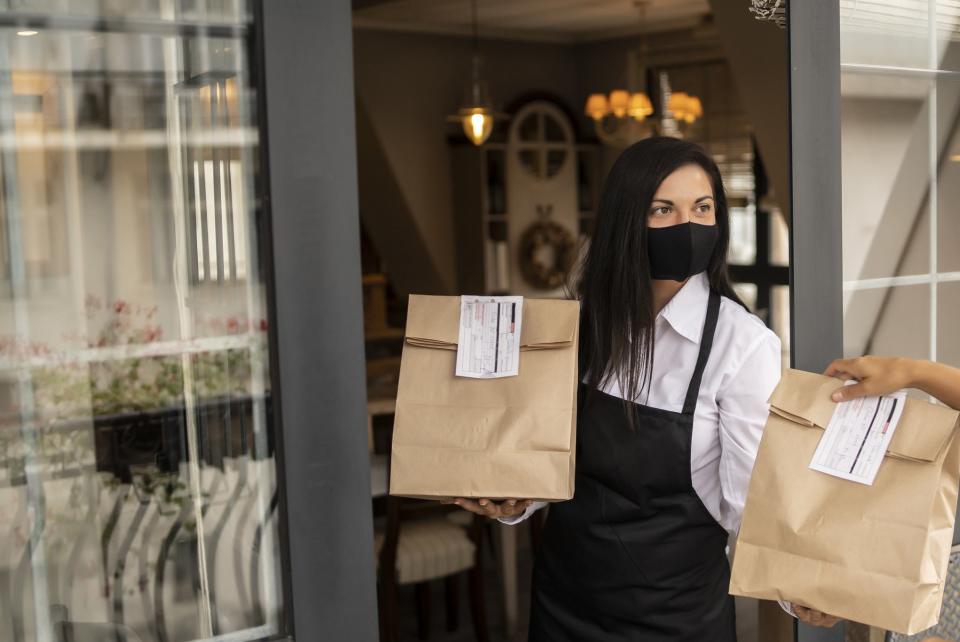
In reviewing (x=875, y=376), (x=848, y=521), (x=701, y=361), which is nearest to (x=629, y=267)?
(x=701, y=361)

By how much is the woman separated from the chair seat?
169 centimetres

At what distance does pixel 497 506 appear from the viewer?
1656 mm

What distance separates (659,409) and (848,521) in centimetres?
39

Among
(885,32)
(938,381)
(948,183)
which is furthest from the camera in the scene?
(948,183)

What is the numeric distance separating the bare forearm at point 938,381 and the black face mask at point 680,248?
359 mm

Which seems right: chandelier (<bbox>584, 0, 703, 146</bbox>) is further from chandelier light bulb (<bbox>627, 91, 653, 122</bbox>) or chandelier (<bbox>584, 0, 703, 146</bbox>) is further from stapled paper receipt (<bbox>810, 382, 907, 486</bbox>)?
stapled paper receipt (<bbox>810, 382, 907, 486</bbox>)

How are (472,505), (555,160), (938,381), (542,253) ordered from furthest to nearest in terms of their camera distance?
(555,160) → (542,253) → (472,505) → (938,381)

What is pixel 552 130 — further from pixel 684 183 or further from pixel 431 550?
pixel 684 183

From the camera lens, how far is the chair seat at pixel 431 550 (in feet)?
11.3

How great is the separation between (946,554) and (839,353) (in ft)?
2.10

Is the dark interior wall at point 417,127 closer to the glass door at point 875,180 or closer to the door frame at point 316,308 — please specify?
the glass door at point 875,180

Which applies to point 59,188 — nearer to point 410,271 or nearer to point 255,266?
point 255,266

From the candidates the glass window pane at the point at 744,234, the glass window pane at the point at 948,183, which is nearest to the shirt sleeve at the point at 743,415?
the glass window pane at the point at 948,183

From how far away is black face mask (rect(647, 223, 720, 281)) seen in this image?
5.35 ft
